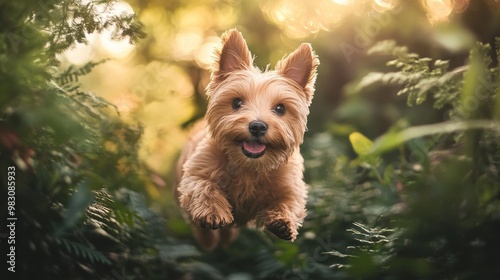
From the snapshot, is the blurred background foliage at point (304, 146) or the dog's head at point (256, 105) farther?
the dog's head at point (256, 105)

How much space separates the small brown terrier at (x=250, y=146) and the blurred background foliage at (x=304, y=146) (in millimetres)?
550

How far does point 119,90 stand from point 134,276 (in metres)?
4.97

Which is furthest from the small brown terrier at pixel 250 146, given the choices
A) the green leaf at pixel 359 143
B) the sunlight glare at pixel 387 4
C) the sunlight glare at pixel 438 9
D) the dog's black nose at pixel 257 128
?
the sunlight glare at pixel 387 4

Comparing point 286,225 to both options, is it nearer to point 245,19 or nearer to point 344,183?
point 344,183

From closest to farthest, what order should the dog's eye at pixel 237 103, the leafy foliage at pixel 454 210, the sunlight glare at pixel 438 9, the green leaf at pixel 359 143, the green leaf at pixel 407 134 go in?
the green leaf at pixel 407 134
the leafy foliage at pixel 454 210
the dog's eye at pixel 237 103
the green leaf at pixel 359 143
the sunlight glare at pixel 438 9

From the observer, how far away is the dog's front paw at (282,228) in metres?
3.24

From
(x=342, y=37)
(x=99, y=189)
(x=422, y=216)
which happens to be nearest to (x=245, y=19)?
(x=342, y=37)

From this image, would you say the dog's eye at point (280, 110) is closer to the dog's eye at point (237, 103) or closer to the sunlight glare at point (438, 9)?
the dog's eye at point (237, 103)

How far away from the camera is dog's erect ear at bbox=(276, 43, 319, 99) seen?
137 inches

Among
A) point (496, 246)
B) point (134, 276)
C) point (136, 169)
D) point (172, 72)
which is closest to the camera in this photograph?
point (496, 246)

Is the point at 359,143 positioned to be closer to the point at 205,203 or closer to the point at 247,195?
the point at 247,195

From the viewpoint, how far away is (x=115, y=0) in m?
3.52

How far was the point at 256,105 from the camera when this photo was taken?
11.1 ft

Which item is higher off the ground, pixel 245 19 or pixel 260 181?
pixel 245 19
